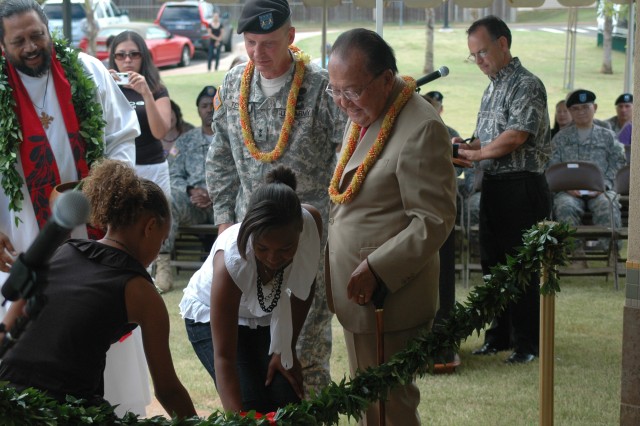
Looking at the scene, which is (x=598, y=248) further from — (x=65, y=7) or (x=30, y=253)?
(x=30, y=253)

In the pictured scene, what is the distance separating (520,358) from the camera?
656 centimetres

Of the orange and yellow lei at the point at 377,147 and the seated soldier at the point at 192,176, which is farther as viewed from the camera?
the seated soldier at the point at 192,176

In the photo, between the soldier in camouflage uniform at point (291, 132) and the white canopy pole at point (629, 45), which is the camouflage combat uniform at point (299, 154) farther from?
the white canopy pole at point (629, 45)

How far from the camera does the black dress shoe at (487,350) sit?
682 centimetres

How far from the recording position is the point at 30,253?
5.71 ft

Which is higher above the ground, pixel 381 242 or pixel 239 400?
pixel 381 242

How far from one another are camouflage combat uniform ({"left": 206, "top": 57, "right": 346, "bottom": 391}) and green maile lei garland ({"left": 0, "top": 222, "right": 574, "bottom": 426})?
3.39ft

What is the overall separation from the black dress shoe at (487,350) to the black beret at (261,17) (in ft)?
10.8

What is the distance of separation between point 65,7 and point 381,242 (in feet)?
26.0

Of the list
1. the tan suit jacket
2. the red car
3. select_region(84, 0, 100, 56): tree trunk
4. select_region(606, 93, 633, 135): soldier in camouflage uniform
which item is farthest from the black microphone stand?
the red car

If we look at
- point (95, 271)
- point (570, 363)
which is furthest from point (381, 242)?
point (570, 363)

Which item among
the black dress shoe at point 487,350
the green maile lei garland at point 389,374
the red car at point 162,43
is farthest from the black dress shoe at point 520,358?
the red car at point 162,43

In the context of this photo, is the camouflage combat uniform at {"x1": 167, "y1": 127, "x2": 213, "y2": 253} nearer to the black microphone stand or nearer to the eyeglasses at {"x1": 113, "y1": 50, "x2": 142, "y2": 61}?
the eyeglasses at {"x1": 113, "y1": 50, "x2": 142, "y2": 61}

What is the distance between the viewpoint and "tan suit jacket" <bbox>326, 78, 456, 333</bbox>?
366 centimetres
